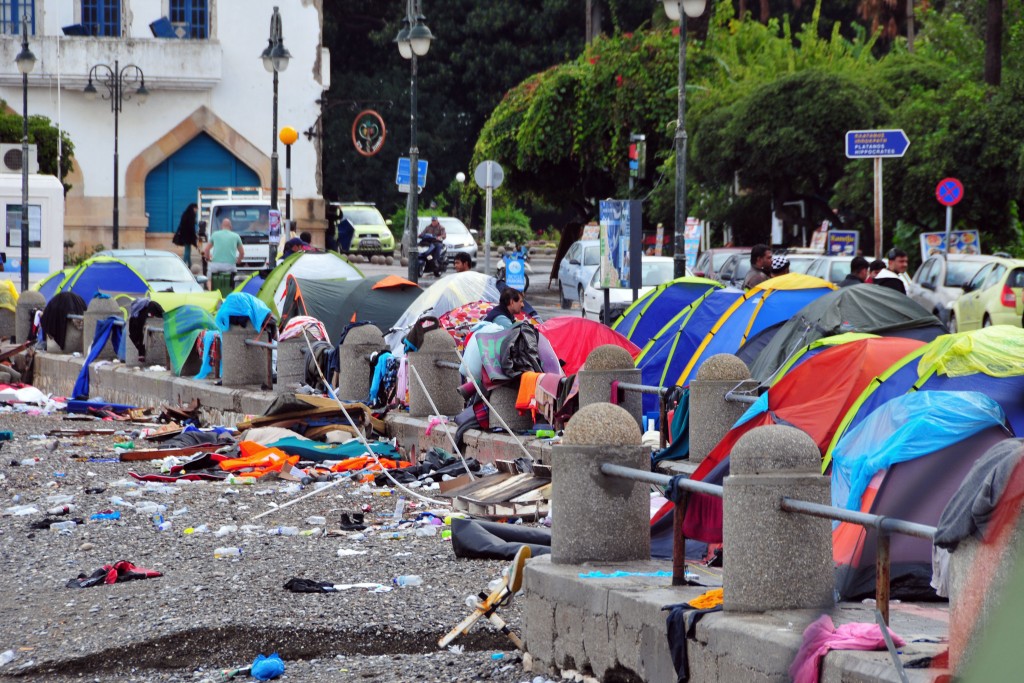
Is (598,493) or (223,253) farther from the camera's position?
(223,253)

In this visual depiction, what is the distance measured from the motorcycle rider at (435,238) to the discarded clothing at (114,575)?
33031mm

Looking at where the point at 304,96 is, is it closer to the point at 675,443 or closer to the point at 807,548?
the point at 675,443

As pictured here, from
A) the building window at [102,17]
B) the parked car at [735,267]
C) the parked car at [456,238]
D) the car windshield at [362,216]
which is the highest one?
the building window at [102,17]

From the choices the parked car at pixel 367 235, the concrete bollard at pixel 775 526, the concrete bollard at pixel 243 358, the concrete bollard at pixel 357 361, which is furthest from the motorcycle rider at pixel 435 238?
the concrete bollard at pixel 775 526

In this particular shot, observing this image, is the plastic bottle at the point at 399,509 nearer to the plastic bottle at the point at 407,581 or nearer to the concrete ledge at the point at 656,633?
the plastic bottle at the point at 407,581

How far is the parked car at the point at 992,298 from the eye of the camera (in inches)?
909

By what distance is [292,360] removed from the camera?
60.4 feet

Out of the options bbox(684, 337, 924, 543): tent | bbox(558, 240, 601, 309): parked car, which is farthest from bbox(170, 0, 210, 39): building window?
bbox(684, 337, 924, 543): tent

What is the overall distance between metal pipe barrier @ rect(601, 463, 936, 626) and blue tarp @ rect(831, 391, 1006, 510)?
158 cm

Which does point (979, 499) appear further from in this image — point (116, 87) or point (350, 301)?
point (116, 87)

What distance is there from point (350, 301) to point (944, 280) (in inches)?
413

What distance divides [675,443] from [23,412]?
12.0m

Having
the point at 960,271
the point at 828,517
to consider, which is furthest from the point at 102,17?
the point at 828,517

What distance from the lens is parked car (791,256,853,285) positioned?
86.1 feet
